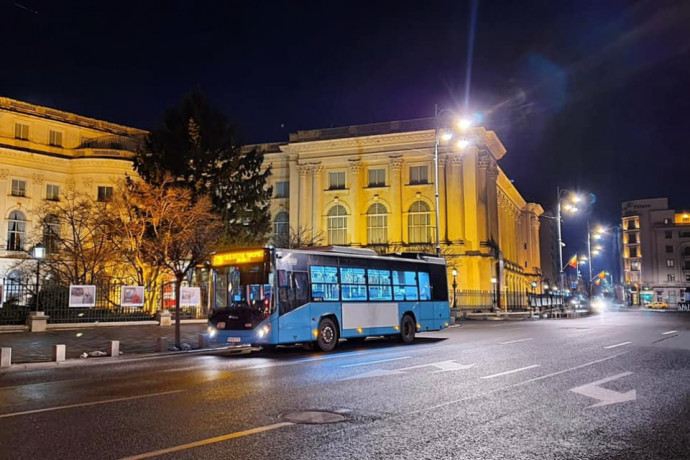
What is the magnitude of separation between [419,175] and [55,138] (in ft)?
130

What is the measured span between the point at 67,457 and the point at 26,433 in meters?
1.50

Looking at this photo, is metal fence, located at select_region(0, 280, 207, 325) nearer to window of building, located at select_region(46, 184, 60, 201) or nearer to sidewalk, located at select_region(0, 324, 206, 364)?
sidewalk, located at select_region(0, 324, 206, 364)

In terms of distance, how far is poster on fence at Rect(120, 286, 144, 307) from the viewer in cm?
2761

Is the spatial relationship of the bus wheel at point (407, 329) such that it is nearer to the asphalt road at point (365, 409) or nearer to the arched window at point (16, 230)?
the asphalt road at point (365, 409)

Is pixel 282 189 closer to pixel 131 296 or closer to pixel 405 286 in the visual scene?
pixel 131 296

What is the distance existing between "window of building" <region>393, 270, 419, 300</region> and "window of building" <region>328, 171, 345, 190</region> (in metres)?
46.8

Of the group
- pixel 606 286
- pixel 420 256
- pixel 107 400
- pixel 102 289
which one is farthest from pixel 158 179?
pixel 606 286

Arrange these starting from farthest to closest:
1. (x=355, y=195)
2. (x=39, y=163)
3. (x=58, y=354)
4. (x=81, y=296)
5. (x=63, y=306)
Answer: (x=355, y=195) → (x=39, y=163) → (x=63, y=306) → (x=81, y=296) → (x=58, y=354)

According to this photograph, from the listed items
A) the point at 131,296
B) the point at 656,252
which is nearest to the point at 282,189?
the point at 131,296

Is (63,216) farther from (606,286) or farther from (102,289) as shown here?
(606,286)

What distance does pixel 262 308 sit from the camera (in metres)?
16.8

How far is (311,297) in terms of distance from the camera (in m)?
18.0

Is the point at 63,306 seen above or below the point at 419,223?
below

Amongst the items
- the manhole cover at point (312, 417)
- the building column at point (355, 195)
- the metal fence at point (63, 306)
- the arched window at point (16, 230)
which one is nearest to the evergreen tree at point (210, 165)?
the metal fence at point (63, 306)
